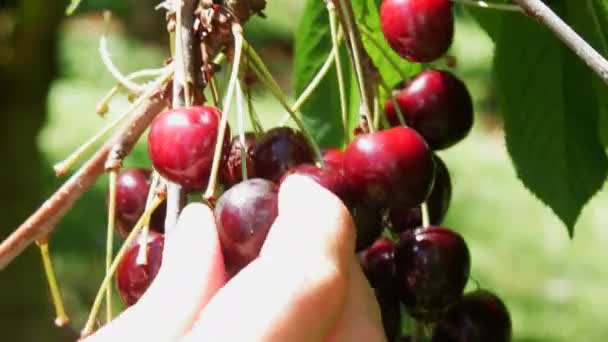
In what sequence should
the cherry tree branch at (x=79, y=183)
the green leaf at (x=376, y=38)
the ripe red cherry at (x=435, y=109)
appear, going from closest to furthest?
the cherry tree branch at (x=79, y=183) → the ripe red cherry at (x=435, y=109) → the green leaf at (x=376, y=38)

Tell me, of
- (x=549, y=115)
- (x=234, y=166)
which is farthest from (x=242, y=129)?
(x=549, y=115)

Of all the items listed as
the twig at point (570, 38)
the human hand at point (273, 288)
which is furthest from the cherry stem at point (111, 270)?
the twig at point (570, 38)

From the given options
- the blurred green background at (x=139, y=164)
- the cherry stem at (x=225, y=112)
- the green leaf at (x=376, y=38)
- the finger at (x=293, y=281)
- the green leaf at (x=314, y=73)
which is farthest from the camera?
the blurred green background at (x=139, y=164)

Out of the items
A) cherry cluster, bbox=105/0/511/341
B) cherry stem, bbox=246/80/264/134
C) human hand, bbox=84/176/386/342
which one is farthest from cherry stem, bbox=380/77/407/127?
human hand, bbox=84/176/386/342

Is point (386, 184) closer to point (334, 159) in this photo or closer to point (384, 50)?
point (334, 159)

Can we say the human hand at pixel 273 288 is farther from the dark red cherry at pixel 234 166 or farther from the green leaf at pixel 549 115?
the green leaf at pixel 549 115
